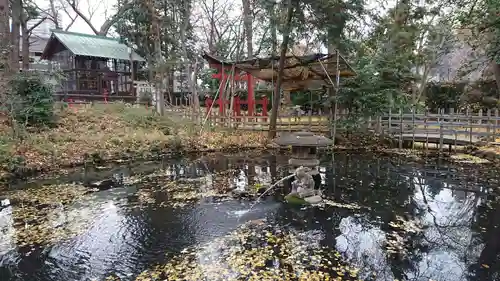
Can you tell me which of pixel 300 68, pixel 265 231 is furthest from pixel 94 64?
pixel 265 231

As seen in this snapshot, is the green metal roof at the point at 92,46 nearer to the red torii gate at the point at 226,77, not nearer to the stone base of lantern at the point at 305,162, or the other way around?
the red torii gate at the point at 226,77

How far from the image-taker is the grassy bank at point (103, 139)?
11211mm

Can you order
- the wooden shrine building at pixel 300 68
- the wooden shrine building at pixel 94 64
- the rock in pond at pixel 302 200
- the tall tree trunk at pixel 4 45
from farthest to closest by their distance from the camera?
1. the wooden shrine building at pixel 94 64
2. the wooden shrine building at pixel 300 68
3. the tall tree trunk at pixel 4 45
4. the rock in pond at pixel 302 200

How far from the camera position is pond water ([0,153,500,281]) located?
15.2 feet

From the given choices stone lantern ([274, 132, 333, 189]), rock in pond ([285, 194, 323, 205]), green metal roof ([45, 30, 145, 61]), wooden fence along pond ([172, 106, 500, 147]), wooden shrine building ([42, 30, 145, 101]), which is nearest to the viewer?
rock in pond ([285, 194, 323, 205])

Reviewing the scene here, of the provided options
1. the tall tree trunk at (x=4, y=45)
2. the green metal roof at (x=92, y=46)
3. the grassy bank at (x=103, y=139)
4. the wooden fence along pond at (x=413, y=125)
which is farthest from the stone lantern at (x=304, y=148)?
the green metal roof at (x=92, y=46)

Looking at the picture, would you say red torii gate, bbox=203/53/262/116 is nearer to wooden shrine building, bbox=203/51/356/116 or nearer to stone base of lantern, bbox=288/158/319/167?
wooden shrine building, bbox=203/51/356/116

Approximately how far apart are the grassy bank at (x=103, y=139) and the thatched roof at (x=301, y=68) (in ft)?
10.3

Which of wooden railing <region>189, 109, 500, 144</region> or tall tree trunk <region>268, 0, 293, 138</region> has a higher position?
tall tree trunk <region>268, 0, 293, 138</region>

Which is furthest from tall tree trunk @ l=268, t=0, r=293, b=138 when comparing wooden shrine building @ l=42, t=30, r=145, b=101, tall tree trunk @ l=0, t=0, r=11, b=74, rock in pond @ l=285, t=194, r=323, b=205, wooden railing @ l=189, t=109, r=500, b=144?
wooden shrine building @ l=42, t=30, r=145, b=101

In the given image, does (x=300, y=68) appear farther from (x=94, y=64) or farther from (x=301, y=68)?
(x=94, y=64)

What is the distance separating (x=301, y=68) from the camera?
14.9m

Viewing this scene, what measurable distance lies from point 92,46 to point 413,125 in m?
23.1

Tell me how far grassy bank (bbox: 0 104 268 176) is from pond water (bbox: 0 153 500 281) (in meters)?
3.24
